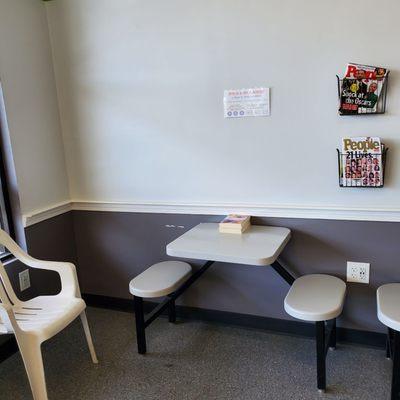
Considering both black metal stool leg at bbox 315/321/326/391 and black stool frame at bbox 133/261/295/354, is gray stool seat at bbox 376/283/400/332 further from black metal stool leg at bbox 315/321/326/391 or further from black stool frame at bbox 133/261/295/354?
black stool frame at bbox 133/261/295/354

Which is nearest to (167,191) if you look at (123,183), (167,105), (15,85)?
(123,183)

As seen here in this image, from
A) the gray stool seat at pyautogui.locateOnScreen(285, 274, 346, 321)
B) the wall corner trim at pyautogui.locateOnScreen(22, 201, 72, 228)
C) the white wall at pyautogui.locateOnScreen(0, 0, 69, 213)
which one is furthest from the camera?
the wall corner trim at pyautogui.locateOnScreen(22, 201, 72, 228)

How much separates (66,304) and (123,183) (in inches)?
35.9

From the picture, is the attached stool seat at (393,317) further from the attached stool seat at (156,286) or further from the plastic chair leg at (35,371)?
the plastic chair leg at (35,371)

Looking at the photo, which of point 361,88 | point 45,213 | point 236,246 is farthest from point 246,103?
point 45,213

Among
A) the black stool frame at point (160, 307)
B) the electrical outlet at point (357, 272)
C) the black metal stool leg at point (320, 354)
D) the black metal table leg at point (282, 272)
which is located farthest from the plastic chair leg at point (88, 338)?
the electrical outlet at point (357, 272)

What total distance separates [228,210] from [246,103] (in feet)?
2.16

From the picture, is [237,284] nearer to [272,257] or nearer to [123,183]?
[272,257]

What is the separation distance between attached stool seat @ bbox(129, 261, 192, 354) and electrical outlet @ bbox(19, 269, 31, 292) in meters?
0.71

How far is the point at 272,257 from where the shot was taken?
72.7 inches

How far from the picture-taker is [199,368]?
2.13 metres

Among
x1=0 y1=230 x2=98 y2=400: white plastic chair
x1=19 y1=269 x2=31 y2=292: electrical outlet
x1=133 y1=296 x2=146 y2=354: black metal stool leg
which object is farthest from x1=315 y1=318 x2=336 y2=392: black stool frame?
x1=19 y1=269 x2=31 y2=292: electrical outlet

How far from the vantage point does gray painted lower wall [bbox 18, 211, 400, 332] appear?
7.01 ft

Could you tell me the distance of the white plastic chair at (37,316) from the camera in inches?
69.6
